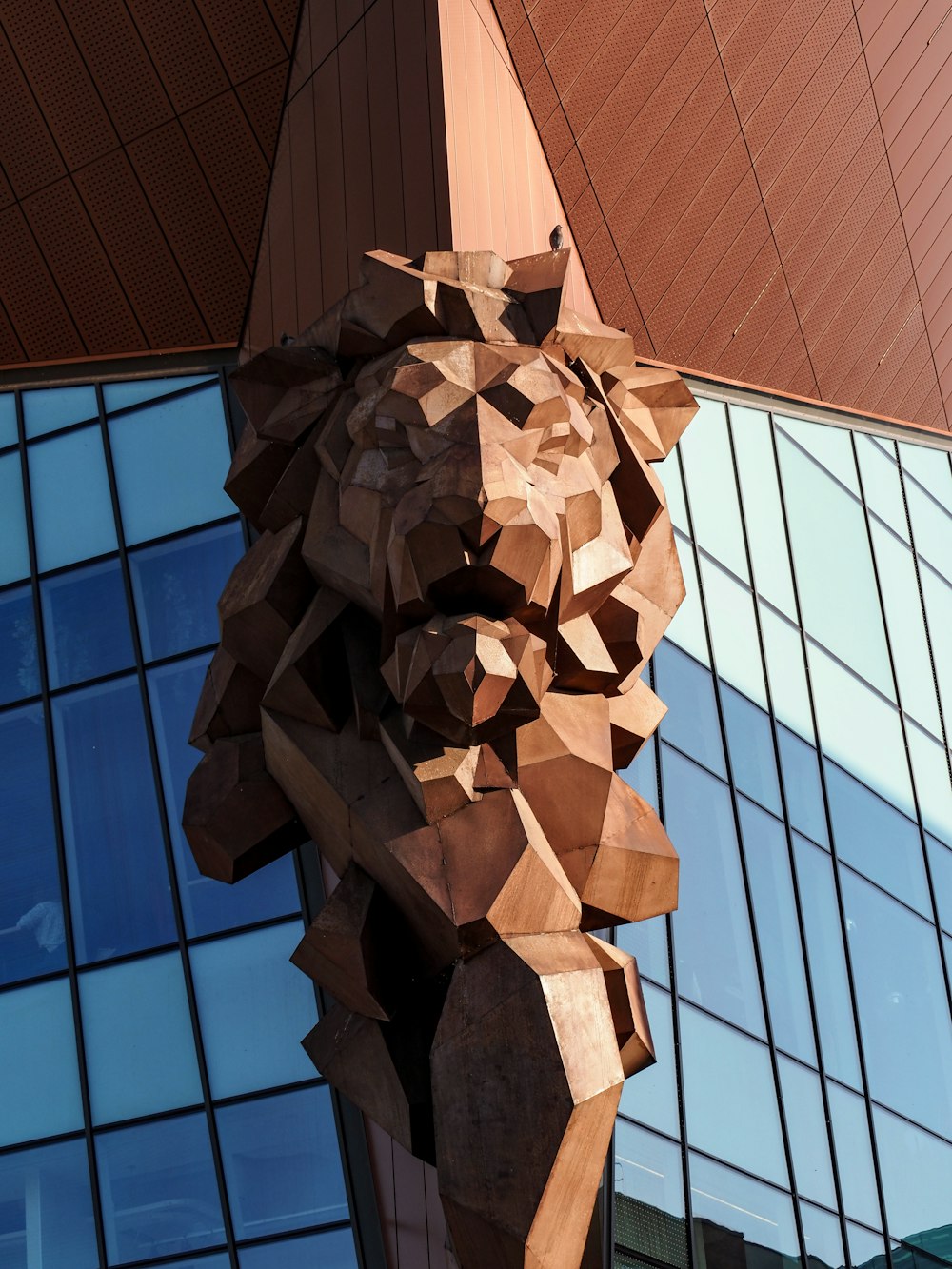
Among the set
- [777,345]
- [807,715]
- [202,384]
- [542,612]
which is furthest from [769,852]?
[542,612]

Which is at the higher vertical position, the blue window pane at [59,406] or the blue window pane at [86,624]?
Result: the blue window pane at [59,406]

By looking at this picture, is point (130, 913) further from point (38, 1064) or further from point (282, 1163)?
point (282, 1163)

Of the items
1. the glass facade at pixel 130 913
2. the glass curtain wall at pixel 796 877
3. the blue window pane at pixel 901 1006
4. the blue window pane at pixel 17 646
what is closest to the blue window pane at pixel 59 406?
the glass facade at pixel 130 913

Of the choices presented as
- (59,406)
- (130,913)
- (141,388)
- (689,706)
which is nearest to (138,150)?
(141,388)

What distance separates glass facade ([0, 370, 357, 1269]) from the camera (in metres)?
12.1

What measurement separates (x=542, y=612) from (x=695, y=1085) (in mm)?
6058

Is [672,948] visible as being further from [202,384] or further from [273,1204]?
[202,384]

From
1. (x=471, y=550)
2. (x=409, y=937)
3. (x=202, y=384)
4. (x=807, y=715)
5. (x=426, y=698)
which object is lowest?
(x=409, y=937)

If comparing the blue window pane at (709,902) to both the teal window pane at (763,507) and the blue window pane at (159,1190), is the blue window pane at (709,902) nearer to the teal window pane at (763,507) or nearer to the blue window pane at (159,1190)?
the teal window pane at (763,507)

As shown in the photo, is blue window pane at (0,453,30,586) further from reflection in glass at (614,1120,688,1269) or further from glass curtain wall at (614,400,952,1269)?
reflection in glass at (614,1120,688,1269)

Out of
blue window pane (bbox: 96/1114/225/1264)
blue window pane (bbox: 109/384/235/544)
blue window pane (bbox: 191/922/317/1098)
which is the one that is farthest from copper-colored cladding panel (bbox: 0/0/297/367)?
blue window pane (bbox: 96/1114/225/1264)

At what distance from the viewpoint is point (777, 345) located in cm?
1606

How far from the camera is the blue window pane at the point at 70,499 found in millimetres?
14195

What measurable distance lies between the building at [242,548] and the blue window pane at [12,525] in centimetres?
4
